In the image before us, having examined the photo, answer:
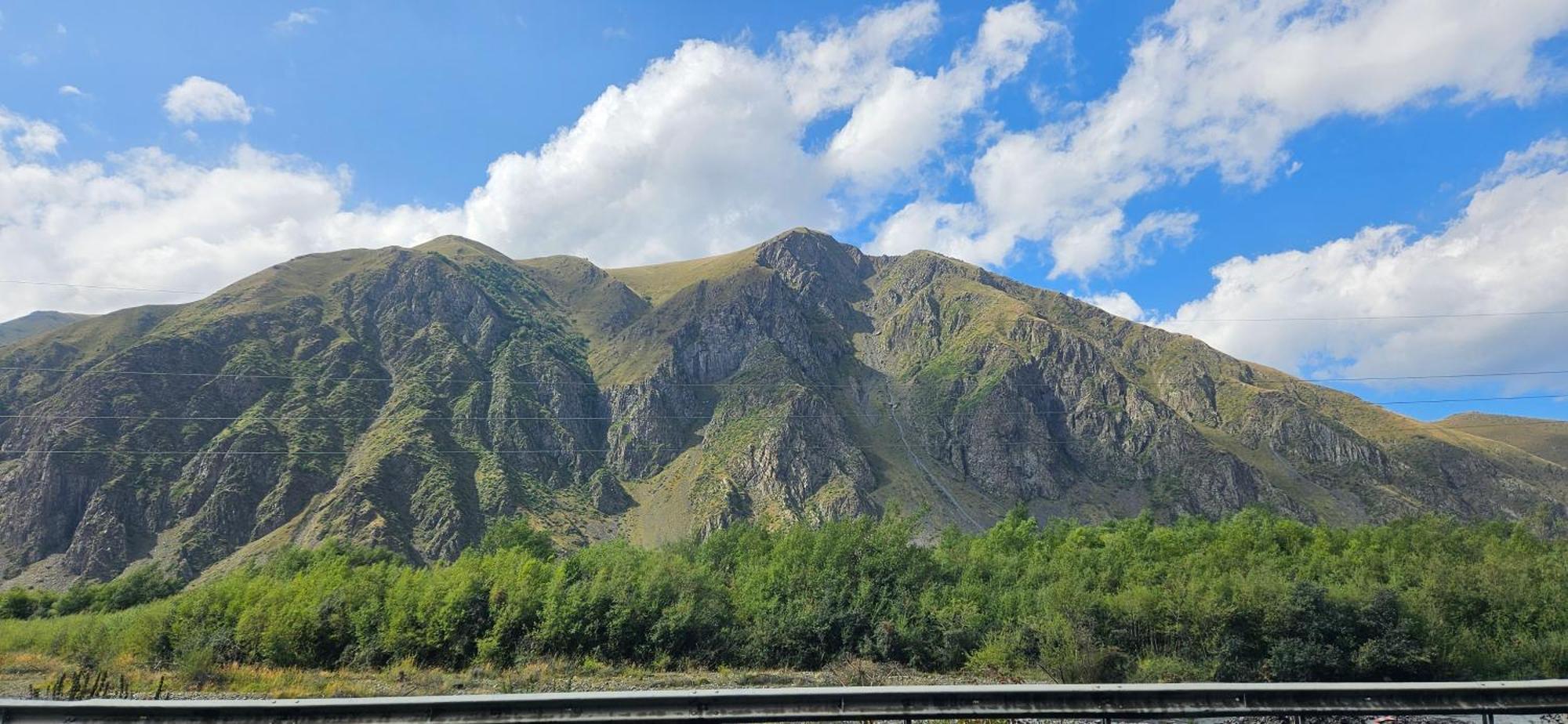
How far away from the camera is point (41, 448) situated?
131m

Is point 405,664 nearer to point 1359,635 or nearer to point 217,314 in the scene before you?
point 1359,635

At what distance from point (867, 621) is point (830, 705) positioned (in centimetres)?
1636

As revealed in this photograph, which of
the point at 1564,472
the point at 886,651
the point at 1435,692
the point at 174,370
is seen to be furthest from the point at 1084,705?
the point at 1564,472

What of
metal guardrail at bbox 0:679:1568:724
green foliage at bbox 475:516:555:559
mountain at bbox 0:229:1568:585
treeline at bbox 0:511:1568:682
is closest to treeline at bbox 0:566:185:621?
green foliage at bbox 475:516:555:559

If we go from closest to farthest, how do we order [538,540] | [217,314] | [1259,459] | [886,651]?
[886,651], [538,540], [217,314], [1259,459]

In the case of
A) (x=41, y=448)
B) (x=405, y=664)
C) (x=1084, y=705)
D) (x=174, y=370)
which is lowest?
(x=405, y=664)

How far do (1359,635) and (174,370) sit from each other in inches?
7841

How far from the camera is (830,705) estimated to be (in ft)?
30.3

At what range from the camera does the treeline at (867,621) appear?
73.0 ft

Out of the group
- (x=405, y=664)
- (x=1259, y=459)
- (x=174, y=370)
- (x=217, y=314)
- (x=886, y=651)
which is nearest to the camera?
(x=405, y=664)

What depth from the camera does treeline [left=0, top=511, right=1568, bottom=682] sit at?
22250 mm

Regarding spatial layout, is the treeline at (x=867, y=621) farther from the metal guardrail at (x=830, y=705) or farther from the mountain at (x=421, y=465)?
the mountain at (x=421, y=465)

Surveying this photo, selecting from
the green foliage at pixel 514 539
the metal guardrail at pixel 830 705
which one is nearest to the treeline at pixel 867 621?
the metal guardrail at pixel 830 705

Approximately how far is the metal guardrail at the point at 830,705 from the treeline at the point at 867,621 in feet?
37.8
